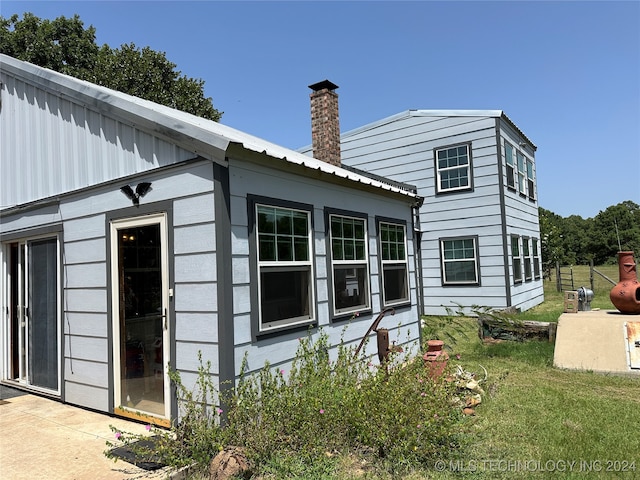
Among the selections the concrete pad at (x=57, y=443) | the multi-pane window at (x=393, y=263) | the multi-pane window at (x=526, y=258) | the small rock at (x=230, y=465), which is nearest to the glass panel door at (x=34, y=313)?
the concrete pad at (x=57, y=443)

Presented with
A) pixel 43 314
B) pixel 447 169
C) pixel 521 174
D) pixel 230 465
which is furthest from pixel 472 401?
pixel 521 174

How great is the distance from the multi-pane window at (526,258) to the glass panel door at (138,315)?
42.3 ft

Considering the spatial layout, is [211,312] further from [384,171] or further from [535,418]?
[384,171]

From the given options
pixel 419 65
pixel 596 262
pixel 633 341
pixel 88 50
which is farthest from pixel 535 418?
pixel 596 262

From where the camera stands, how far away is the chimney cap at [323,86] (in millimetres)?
9516

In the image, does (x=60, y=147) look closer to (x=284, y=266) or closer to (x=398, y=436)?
(x=284, y=266)

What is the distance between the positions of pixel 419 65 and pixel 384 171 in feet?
15.5

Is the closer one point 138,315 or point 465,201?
point 138,315

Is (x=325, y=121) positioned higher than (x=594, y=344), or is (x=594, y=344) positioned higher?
(x=325, y=121)

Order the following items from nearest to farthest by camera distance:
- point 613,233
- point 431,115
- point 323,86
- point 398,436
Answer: point 398,436, point 323,86, point 431,115, point 613,233

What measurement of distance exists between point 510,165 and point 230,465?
42.5 feet

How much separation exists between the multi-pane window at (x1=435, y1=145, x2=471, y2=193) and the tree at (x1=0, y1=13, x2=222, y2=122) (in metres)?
14.2

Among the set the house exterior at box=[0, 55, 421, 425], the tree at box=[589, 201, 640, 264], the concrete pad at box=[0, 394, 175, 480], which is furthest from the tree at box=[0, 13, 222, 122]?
the tree at box=[589, 201, 640, 264]

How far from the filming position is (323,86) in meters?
9.59
